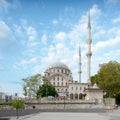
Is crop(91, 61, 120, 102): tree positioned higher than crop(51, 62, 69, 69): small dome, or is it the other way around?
crop(51, 62, 69, 69): small dome

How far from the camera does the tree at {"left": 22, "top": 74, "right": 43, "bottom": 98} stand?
78938 millimetres

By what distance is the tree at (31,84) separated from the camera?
259ft

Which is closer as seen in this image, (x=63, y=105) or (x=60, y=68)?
(x=63, y=105)

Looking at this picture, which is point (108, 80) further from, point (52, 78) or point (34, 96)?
point (52, 78)

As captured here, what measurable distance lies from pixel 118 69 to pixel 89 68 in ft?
38.0

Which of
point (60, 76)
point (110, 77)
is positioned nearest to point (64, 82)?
point (60, 76)

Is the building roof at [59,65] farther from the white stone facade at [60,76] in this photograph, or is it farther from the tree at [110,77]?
the tree at [110,77]

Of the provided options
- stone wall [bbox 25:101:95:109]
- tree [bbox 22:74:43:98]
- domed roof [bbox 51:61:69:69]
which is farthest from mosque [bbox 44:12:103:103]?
stone wall [bbox 25:101:95:109]

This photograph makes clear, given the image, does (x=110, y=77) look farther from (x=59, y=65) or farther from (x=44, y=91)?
(x=59, y=65)

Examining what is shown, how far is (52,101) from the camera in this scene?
6694 centimetres

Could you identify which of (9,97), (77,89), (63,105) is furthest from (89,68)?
(77,89)

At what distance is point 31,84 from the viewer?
7944 cm

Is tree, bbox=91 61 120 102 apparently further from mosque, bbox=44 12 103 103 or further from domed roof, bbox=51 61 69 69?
domed roof, bbox=51 61 69 69

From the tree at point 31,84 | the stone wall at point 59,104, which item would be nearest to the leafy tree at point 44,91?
the tree at point 31,84
